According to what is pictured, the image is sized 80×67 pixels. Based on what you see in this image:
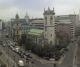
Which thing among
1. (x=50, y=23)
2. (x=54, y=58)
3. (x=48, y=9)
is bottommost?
(x=54, y=58)

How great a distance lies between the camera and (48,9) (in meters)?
17.9

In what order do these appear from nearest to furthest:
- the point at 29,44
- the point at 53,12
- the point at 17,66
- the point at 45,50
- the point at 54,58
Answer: the point at 17,66 → the point at 54,58 → the point at 45,50 → the point at 29,44 → the point at 53,12

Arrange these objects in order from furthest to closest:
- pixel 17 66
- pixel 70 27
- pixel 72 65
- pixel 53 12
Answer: pixel 70 27 → pixel 53 12 → pixel 72 65 → pixel 17 66

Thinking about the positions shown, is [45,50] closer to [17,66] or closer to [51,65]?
[51,65]

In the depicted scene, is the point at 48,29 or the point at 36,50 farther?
the point at 48,29

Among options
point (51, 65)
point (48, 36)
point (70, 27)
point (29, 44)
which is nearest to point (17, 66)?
point (51, 65)

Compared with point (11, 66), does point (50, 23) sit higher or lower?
higher


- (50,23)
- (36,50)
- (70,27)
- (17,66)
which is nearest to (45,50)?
(36,50)

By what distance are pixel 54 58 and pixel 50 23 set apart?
6.64m

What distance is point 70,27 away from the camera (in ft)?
94.8

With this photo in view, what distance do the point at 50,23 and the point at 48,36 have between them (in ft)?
3.36

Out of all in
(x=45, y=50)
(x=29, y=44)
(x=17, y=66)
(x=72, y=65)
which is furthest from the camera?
(x=29, y=44)

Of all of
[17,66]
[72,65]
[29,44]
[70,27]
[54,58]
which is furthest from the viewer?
[70,27]

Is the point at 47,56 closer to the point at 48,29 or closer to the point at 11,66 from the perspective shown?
the point at 11,66
